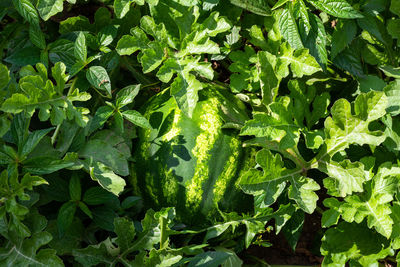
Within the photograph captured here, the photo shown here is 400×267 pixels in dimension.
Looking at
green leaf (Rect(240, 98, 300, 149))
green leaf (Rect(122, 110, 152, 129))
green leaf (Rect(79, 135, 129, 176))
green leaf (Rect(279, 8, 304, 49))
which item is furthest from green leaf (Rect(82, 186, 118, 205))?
green leaf (Rect(279, 8, 304, 49))

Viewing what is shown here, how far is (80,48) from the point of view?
2488mm

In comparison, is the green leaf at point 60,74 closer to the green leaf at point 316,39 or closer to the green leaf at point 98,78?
the green leaf at point 98,78

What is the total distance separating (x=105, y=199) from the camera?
254 cm

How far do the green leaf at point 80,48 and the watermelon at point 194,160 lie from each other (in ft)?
1.36

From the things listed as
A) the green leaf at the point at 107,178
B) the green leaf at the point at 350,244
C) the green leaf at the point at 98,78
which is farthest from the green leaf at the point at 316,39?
the green leaf at the point at 107,178

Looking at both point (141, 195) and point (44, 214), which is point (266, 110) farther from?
point (44, 214)

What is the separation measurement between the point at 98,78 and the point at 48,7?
1.28 ft

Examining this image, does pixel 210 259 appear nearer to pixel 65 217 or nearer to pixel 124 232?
pixel 124 232

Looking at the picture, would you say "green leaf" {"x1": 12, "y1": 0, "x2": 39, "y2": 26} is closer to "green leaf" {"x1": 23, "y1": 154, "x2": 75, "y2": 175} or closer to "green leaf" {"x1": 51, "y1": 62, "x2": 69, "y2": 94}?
"green leaf" {"x1": 51, "y1": 62, "x2": 69, "y2": 94}

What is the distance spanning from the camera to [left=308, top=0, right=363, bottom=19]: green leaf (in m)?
2.44

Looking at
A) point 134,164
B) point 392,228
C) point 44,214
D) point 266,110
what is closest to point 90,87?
point 134,164

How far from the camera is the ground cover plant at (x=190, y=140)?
2.36 meters

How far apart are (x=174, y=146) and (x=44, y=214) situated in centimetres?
74

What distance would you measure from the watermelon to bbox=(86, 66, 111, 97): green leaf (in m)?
0.26
